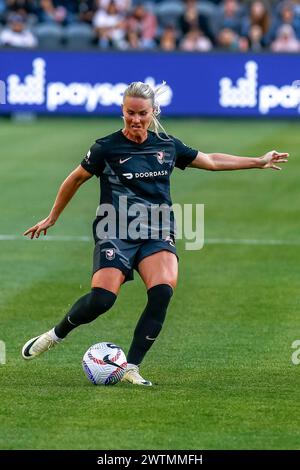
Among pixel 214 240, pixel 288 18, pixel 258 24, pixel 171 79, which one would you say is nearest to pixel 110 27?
pixel 258 24

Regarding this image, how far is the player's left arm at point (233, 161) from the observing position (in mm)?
9617

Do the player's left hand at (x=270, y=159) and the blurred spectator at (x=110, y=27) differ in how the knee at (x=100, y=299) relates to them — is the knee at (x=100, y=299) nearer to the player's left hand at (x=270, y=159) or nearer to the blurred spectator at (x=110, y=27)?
the player's left hand at (x=270, y=159)

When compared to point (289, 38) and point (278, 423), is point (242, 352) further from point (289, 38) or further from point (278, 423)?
point (289, 38)

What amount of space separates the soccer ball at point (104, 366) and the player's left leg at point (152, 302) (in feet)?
0.26

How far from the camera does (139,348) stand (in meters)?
9.23

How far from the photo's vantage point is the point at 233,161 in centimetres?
971

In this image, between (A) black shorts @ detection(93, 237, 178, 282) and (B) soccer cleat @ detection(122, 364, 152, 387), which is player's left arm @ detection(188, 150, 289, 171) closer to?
(A) black shorts @ detection(93, 237, 178, 282)

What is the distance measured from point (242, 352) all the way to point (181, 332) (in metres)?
0.96

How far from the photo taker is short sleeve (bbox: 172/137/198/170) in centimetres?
951

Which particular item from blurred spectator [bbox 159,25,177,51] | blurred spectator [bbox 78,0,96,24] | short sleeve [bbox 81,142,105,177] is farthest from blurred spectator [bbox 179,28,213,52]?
short sleeve [bbox 81,142,105,177]

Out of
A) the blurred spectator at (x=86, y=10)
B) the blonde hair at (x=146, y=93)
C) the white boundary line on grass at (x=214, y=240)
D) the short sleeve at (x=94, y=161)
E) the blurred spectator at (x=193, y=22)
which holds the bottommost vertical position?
the short sleeve at (x=94, y=161)

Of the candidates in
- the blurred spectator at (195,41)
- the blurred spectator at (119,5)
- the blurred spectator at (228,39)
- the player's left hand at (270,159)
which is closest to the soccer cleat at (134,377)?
the player's left hand at (270,159)

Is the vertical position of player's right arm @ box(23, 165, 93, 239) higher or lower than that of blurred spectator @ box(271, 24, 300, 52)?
lower

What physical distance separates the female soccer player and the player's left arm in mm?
287
